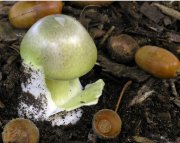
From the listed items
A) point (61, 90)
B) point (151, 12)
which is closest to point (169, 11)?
point (151, 12)

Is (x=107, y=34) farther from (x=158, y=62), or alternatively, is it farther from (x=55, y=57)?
(x=55, y=57)

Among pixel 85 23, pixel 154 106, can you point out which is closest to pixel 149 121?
pixel 154 106

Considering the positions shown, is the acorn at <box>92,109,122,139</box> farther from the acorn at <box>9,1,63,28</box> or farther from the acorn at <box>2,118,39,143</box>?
the acorn at <box>9,1,63,28</box>

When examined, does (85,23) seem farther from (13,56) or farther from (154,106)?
(154,106)

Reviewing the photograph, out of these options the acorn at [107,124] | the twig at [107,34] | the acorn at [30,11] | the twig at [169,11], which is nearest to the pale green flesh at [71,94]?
the acorn at [107,124]

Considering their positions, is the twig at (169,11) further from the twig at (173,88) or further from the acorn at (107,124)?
the acorn at (107,124)

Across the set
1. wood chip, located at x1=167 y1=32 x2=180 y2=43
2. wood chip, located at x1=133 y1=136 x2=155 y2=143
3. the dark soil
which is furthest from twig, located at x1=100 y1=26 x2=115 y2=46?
wood chip, located at x1=133 y1=136 x2=155 y2=143
